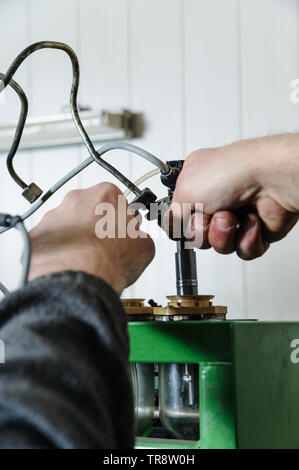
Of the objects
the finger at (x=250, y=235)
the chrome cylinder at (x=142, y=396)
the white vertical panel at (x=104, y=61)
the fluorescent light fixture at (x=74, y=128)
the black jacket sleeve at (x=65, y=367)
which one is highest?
the white vertical panel at (x=104, y=61)

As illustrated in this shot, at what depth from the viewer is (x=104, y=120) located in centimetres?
157

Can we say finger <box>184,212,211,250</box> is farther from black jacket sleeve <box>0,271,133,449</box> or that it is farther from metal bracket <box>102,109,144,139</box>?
metal bracket <box>102,109,144,139</box>

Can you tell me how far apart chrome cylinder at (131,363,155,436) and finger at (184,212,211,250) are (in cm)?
19

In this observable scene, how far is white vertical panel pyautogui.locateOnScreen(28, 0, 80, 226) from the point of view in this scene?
1.73m

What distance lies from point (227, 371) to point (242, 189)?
24cm

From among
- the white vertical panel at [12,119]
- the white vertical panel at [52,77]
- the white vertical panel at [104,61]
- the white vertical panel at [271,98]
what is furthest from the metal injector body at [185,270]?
the white vertical panel at [12,119]

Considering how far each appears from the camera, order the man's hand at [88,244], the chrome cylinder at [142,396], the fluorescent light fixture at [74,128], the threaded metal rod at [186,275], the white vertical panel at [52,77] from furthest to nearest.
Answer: the white vertical panel at [52,77], the fluorescent light fixture at [74,128], the threaded metal rod at [186,275], the chrome cylinder at [142,396], the man's hand at [88,244]

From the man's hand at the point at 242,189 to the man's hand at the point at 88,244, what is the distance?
12 centimetres

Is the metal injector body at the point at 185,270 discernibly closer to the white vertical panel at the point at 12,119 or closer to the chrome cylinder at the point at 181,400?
the chrome cylinder at the point at 181,400

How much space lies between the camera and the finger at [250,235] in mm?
817

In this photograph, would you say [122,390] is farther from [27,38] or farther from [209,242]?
[27,38]

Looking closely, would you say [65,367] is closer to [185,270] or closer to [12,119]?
[185,270]
